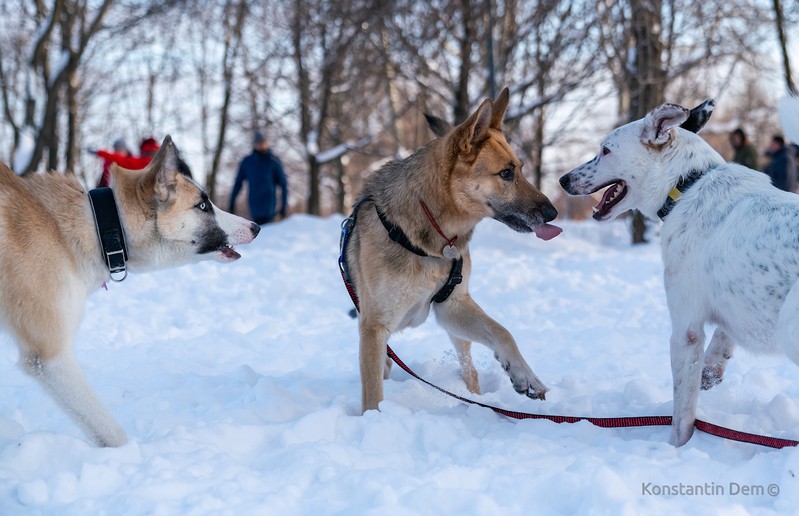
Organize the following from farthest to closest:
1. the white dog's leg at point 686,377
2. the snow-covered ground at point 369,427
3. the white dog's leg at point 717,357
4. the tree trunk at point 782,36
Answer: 1. the tree trunk at point 782,36
2. the white dog's leg at point 717,357
3. the white dog's leg at point 686,377
4. the snow-covered ground at point 369,427

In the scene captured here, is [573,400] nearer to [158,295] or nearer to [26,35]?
[158,295]

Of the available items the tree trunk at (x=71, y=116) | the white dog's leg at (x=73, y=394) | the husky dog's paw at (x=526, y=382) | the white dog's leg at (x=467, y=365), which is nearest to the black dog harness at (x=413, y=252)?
the white dog's leg at (x=467, y=365)

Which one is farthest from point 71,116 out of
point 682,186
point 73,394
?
point 682,186

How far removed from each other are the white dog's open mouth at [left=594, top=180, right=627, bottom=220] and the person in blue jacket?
439 inches

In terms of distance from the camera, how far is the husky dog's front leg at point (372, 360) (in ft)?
13.4

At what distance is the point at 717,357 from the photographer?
153 inches

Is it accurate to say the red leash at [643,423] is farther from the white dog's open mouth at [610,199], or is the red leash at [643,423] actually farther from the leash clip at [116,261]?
the leash clip at [116,261]

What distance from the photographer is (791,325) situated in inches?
111

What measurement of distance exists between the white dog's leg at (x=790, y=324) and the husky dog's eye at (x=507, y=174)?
1813mm

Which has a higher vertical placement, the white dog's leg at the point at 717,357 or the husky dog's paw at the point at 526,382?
the white dog's leg at the point at 717,357

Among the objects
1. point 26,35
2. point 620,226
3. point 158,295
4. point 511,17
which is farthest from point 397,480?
point 26,35

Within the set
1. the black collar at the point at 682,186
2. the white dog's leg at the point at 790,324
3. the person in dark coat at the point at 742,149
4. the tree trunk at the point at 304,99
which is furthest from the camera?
the tree trunk at the point at 304,99

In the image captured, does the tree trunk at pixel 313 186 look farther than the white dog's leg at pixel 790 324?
Yes

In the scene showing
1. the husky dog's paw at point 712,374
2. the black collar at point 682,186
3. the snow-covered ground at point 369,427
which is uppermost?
the black collar at point 682,186
